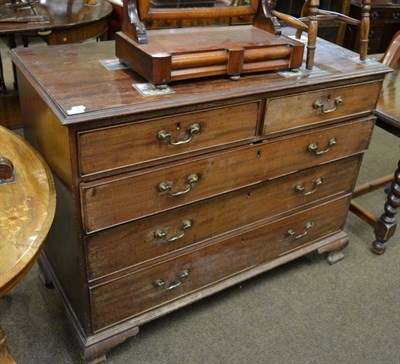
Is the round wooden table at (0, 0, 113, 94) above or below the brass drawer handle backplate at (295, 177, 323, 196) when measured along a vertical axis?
above

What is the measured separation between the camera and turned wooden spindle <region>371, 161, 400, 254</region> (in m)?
2.28

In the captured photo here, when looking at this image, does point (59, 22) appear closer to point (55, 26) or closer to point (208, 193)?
point (55, 26)

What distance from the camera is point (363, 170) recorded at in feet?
10.3

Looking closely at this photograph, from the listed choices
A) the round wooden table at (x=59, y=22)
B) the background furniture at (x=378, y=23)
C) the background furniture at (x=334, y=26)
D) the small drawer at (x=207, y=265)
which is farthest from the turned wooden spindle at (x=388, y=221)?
the background furniture at (x=378, y=23)

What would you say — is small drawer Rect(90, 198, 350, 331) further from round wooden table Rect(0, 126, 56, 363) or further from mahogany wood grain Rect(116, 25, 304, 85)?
mahogany wood grain Rect(116, 25, 304, 85)

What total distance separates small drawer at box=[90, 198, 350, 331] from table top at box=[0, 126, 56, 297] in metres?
0.50

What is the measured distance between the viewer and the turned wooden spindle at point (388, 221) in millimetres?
2277

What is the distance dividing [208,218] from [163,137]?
449mm

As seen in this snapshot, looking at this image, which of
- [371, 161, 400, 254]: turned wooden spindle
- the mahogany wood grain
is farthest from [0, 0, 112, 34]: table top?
[371, 161, 400, 254]: turned wooden spindle

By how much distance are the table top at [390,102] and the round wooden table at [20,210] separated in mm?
1523

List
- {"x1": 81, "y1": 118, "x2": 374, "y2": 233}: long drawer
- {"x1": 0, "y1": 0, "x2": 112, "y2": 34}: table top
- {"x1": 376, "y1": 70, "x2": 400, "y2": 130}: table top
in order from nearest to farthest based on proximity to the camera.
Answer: {"x1": 81, "y1": 118, "x2": 374, "y2": 233}: long drawer
{"x1": 376, "y1": 70, "x2": 400, "y2": 130}: table top
{"x1": 0, "y1": 0, "x2": 112, "y2": 34}: table top

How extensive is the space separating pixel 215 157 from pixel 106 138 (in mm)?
408

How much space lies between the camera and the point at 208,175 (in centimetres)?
159

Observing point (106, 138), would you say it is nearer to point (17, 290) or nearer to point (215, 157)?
point (215, 157)
